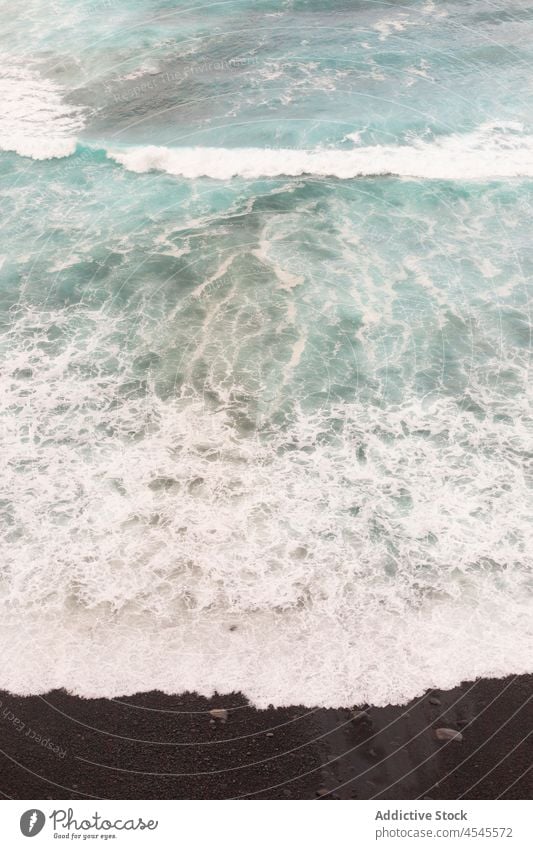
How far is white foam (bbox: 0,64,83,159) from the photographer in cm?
4222

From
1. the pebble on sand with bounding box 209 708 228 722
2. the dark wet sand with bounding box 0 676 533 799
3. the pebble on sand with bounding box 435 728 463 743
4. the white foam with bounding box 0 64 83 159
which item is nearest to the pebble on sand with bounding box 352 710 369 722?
the dark wet sand with bounding box 0 676 533 799

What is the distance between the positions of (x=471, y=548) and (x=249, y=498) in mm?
7230

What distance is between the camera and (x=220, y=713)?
60.4 feet

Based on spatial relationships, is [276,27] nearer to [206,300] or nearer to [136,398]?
[206,300]

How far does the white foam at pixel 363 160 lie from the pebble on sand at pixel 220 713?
29444 millimetres

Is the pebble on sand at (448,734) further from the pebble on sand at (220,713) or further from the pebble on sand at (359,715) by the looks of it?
the pebble on sand at (220,713)

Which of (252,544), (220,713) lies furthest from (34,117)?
(220,713)

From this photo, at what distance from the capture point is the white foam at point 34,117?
4222 cm
